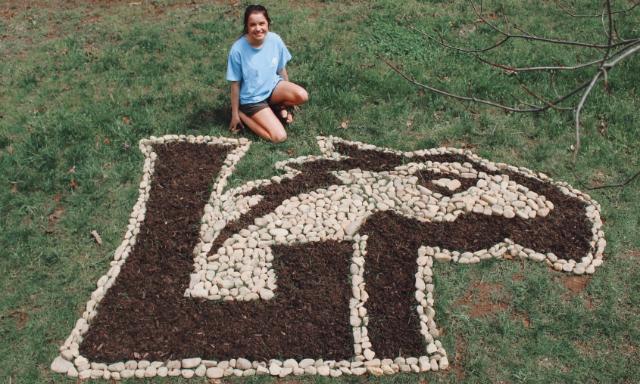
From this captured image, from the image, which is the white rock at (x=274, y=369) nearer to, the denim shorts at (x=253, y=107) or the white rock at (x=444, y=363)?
the white rock at (x=444, y=363)

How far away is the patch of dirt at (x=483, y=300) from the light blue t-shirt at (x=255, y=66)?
147 inches

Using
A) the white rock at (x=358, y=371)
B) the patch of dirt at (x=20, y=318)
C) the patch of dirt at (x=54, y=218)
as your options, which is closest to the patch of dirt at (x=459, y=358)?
the white rock at (x=358, y=371)

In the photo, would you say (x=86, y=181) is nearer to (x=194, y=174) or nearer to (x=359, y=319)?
(x=194, y=174)

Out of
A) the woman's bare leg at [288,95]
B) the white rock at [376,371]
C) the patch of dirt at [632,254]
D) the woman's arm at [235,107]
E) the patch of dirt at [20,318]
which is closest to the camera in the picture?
the white rock at [376,371]

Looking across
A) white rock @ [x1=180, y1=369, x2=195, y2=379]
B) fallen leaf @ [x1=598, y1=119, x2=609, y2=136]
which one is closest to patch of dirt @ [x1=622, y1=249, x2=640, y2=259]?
fallen leaf @ [x1=598, y1=119, x2=609, y2=136]

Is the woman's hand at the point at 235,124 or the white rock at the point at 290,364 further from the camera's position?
the woman's hand at the point at 235,124

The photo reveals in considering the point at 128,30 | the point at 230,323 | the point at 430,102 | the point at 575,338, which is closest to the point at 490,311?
the point at 575,338

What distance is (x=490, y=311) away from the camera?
17.8 ft

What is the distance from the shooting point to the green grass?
205 inches

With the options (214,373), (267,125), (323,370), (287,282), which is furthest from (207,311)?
(267,125)

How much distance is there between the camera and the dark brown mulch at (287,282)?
16.8 ft

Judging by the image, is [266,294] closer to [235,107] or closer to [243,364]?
[243,364]

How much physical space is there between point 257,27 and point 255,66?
0.51 m

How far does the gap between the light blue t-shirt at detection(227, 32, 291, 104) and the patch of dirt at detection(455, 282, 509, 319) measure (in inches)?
147
